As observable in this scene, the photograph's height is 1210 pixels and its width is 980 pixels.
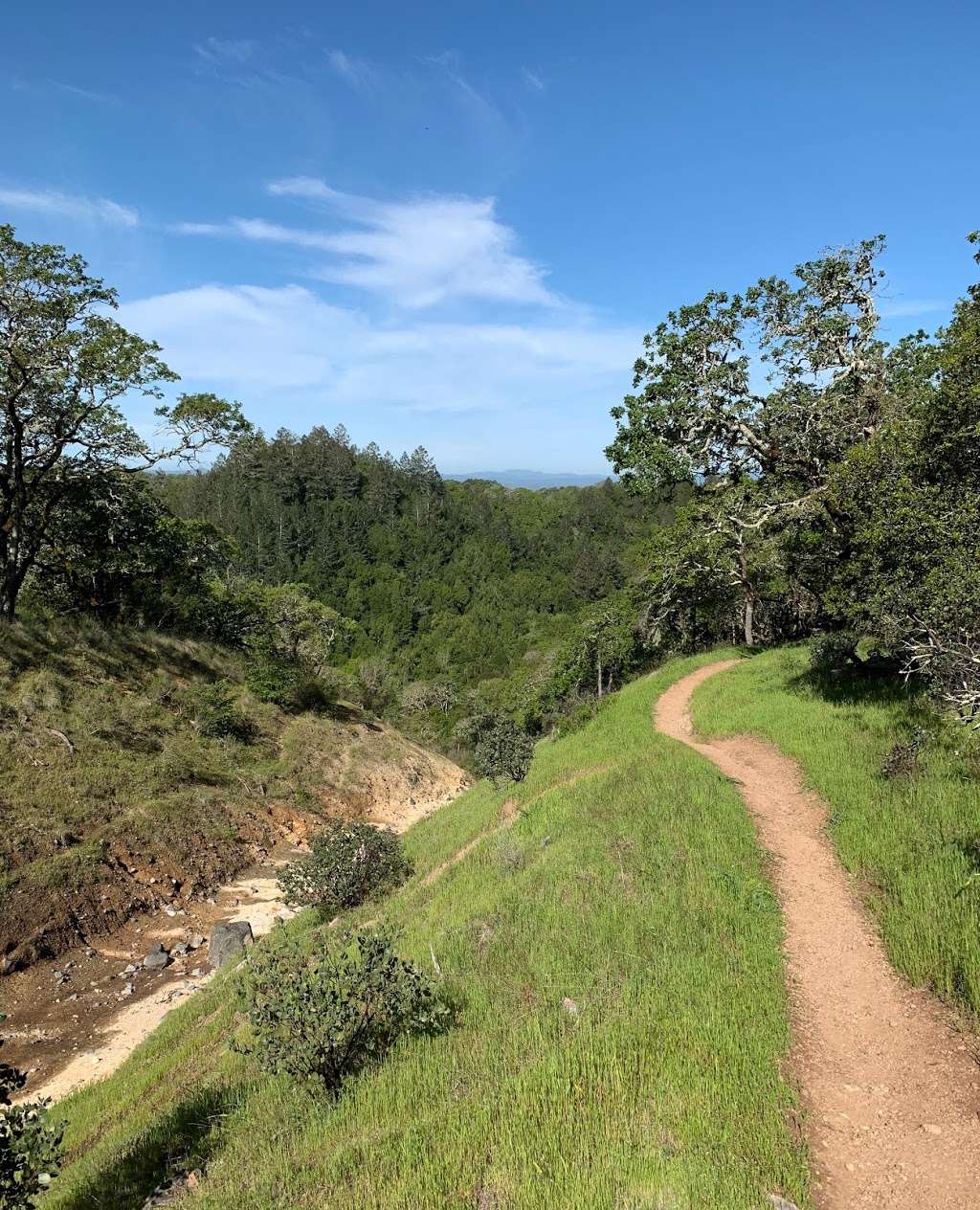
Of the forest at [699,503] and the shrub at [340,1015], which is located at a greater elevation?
the forest at [699,503]

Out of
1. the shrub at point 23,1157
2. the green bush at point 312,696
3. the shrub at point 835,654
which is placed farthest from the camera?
the green bush at point 312,696

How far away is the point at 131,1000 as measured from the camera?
11.2m

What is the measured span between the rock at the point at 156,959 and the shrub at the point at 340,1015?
25.2ft

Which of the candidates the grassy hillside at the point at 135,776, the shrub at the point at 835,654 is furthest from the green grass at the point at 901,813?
the grassy hillside at the point at 135,776

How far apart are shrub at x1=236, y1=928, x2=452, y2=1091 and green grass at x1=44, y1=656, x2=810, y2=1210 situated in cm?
24

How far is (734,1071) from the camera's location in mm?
4773

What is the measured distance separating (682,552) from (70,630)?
20054 millimetres

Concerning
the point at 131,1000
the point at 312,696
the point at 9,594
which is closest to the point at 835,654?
the point at 131,1000

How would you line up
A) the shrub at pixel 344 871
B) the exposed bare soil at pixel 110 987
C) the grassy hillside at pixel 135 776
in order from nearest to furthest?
the exposed bare soil at pixel 110 987
the shrub at pixel 344 871
the grassy hillside at pixel 135 776

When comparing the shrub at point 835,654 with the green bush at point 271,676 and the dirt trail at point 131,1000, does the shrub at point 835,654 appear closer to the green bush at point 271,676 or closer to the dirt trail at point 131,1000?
the dirt trail at point 131,1000

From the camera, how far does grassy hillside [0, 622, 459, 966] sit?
42.4 feet

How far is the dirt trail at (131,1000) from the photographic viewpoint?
30.8ft

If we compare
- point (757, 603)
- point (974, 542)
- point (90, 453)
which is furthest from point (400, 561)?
point (974, 542)

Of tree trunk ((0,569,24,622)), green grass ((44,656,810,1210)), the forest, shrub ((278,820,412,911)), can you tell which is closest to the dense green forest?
the forest
